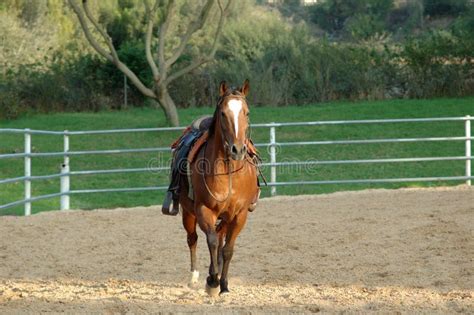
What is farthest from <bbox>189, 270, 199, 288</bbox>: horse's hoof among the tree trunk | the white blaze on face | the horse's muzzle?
the tree trunk

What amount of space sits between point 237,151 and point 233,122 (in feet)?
0.81

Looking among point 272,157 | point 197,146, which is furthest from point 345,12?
point 197,146

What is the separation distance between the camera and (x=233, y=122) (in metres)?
7.29

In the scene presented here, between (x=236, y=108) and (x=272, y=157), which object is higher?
(x=236, y=108)

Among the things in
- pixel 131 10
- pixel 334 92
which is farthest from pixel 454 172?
pixel 131 10

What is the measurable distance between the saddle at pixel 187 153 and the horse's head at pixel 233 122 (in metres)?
0.49

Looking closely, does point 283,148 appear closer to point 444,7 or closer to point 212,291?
point 212,291

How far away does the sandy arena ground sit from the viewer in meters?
7.21

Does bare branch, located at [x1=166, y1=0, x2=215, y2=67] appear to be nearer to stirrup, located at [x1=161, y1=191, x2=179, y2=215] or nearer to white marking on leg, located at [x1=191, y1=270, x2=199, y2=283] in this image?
stirrup, located at [x1=161, y1=191, x2=179, y2=215]

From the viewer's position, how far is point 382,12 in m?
59.0

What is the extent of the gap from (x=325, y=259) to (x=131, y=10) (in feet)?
92.3

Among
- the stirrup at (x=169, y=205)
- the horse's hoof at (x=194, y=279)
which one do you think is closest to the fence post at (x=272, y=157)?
the stirrup at (x=169, y=205)

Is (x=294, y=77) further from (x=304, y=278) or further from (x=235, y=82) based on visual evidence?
(x=304, y=278)

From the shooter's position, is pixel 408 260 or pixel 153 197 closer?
pixel 408 260
